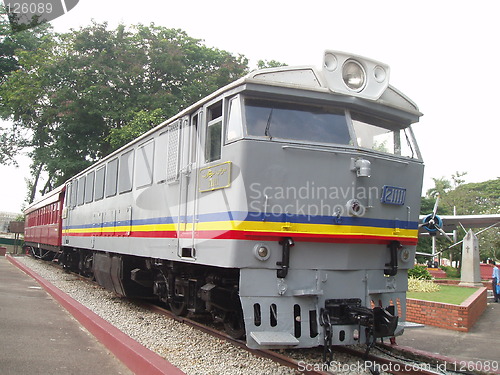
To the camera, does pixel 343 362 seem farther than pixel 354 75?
No

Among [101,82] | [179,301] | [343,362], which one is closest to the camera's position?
[343,362]

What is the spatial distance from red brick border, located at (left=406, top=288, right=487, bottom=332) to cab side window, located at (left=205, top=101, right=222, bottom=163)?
6.42 meters

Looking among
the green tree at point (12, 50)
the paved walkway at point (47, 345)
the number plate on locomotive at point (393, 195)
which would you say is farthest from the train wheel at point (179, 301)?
the green tree at point (12, 50)

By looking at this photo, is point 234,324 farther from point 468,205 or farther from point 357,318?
point 468,205

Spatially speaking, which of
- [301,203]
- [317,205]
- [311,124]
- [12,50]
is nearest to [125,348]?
[301,203]

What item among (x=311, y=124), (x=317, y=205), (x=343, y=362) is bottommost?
(x=343, y=362)

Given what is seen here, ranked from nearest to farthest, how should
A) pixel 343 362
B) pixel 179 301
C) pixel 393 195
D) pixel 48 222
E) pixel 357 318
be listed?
pixel 357 318 < pixel 343 362 < pixel 393 195 < pixel 179 301 < pixel 48 222

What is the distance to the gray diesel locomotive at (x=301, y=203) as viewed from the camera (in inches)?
221

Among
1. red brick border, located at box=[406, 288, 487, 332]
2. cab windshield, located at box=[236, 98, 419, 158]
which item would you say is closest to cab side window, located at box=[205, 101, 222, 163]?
cab windshield, located at box=[236, 98, 419, 158]

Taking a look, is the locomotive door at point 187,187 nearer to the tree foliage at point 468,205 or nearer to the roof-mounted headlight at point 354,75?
the roof-mounted headlight at point 354,75

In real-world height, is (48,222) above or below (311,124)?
below

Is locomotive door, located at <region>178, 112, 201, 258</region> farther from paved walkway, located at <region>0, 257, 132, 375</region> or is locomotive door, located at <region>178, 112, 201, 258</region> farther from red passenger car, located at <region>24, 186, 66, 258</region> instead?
red passenger car, located at <region>24, 186, 66, 258</region>

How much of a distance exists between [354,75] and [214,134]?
6.50 feet

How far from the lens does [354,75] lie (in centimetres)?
639
